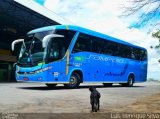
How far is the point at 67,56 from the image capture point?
1959 cm

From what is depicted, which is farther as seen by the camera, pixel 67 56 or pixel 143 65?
pixel 143 65

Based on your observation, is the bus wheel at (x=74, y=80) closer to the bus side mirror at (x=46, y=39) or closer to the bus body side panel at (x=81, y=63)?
the bus body side panel at (x=81, y=63)

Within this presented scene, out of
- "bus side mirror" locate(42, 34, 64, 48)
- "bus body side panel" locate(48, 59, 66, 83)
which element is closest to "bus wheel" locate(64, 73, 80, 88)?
"bus body side panel" locate(48, 59, 66, 83)

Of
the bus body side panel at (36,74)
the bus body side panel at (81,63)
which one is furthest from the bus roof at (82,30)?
the bus body side panel at (36,74)

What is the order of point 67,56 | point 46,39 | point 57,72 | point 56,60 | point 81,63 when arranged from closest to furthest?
point 46,39, point 56,60, point 57,72, point 67,56, point 81,63

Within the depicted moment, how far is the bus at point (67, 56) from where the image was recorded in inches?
732

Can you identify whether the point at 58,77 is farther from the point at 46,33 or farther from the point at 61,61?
the point at 46,33

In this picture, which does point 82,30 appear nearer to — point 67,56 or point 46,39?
point 67,56

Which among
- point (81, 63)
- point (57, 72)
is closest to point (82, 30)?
point (81, 63)

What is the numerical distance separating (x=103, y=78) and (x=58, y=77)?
5491 millimetres

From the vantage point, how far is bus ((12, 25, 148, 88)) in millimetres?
18594

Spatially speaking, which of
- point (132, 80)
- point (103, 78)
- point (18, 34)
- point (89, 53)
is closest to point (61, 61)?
point (89, 53)

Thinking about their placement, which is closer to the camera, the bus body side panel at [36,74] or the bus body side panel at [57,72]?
the bus body side panel at [36,74]

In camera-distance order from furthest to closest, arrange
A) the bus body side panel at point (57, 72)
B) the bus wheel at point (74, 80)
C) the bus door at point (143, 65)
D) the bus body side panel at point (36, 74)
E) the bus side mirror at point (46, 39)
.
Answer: the bus door at point (143, 65), the bus wheel at point (74, 80), the bus body side panel at point (57, 72), the bus body side panel at point (36, 74), the bus side mirror at point (46, 39)
